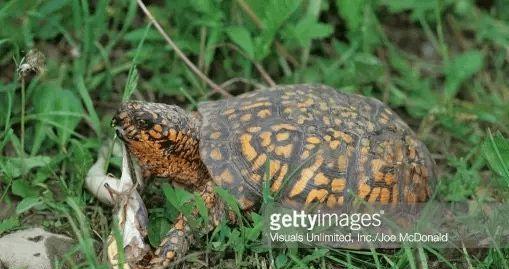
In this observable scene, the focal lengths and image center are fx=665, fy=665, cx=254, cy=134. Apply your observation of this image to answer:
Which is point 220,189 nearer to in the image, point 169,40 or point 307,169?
point 307,169

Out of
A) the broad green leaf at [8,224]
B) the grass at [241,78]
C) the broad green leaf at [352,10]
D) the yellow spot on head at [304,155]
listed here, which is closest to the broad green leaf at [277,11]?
the grass at [241,78]

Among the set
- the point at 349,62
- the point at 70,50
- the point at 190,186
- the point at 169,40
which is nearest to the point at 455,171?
the point at 349,62

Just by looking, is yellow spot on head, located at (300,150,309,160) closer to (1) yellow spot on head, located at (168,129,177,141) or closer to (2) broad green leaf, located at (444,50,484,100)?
(1) yellow spot on head, located at (168,129,177,141)

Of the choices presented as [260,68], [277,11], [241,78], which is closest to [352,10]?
[277,11]

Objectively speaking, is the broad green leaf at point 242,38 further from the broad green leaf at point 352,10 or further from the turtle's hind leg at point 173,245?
the turtle's hind leg at point 173,245

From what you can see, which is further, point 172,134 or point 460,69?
point 460,69

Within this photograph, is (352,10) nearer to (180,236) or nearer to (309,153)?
(309,153)
